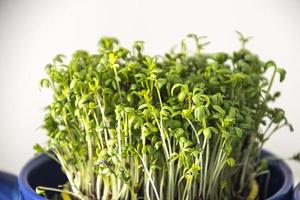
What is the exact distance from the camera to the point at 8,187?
938 mm

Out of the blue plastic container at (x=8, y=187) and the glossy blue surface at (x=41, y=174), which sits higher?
the glossy blue surface at (x=41, y=174)

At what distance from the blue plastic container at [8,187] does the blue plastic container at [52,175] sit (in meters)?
0.08

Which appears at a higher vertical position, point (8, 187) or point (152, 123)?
point (152, 123)

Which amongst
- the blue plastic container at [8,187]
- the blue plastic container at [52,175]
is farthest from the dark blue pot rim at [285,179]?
the blue plastic container at [8,187]

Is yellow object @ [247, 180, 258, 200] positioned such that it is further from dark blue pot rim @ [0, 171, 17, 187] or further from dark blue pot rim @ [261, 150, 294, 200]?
dark blue pot rim @ [0, 171, 17, 187]

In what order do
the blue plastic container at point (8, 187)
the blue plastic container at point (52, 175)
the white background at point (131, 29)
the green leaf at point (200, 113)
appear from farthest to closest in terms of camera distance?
1. the white background at point (131, 29)
2. the blue plastic container at point (8, 187)
3. the blue plastic container at point (52, 175)
4. the green leaf at point (200, 113)

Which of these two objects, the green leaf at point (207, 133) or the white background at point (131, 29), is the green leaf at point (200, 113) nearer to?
the green leaf at point (207, 133)

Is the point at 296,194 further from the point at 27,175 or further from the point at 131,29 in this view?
the point at 131,29

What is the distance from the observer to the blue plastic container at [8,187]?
3.03ft

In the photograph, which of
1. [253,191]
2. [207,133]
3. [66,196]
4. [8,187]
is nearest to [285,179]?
[253,191]

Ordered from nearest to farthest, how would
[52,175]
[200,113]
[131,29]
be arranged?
[200,113] < [52,175] < [131,29]

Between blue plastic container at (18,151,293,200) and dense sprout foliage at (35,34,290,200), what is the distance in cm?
7

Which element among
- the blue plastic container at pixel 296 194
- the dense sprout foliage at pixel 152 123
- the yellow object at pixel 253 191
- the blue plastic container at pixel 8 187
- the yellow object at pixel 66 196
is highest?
the dense sprout foliage at pixel 152 123

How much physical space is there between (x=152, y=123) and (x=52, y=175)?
326 millimetres
